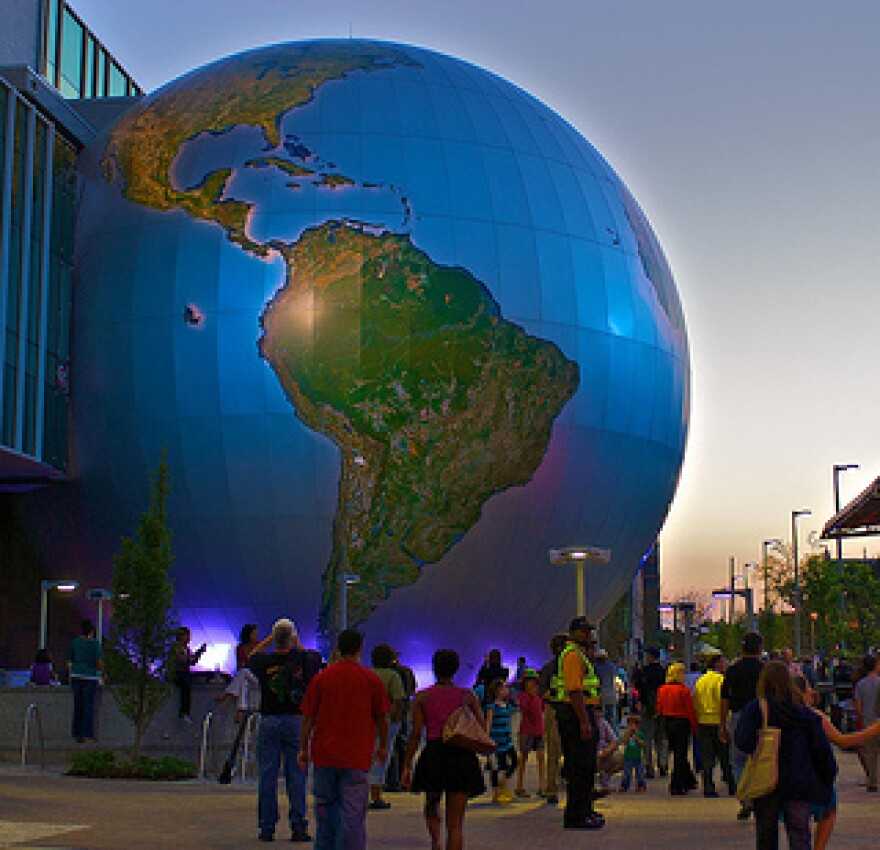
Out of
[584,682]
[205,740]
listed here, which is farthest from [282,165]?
[584,682]

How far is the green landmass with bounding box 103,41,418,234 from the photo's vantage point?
101 feet

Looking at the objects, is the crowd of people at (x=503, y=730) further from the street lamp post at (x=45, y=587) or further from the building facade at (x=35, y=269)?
the street lamp post at (x=45, y=587)

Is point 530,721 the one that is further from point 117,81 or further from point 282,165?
point 117,81

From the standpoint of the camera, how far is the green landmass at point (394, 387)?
29.0m

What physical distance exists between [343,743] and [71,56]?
48.5 m

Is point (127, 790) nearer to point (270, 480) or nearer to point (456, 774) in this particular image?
point (456, 774)

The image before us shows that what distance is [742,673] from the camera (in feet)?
49.2

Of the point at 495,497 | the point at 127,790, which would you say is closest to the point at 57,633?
the point at 495,497

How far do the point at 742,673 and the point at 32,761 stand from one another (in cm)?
968

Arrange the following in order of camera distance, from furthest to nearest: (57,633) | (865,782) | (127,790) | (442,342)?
(57,633), (442,342), (865,782), (127,790)

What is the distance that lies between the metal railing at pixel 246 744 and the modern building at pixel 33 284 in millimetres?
10860

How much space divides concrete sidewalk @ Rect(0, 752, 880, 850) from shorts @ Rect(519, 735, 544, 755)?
0.98m

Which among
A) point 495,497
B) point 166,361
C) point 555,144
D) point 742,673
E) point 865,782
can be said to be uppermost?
point 555,144

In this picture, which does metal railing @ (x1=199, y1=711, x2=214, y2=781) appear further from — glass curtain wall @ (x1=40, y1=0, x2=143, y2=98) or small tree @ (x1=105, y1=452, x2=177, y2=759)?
glass curtain wall @ (x1=40, y1=0, x2=143, y2=98)
